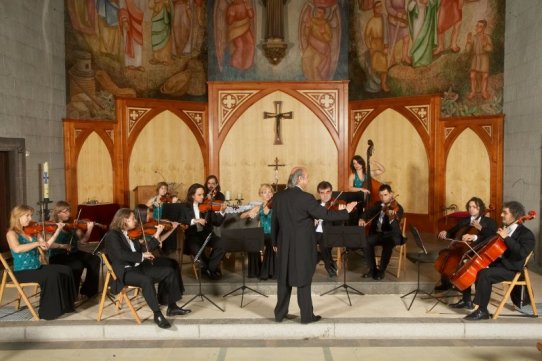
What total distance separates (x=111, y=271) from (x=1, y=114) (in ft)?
13.3

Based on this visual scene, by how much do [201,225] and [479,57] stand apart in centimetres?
643

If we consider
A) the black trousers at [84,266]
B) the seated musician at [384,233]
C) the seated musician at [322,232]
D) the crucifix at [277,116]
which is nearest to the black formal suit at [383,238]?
the seated musician at [384,233]

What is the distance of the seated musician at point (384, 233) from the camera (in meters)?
8.47

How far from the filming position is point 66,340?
22.1ft

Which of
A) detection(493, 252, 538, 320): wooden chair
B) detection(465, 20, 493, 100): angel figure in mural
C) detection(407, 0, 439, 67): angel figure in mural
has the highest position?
detection(407, 0, 439, 67): angel figure in mural

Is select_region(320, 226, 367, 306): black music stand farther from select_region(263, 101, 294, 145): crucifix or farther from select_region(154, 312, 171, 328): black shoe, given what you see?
select_region(263, 101, 294, 145): crucifix

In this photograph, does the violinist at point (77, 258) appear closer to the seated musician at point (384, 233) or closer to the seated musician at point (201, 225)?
the seated musician at point (201, 225)

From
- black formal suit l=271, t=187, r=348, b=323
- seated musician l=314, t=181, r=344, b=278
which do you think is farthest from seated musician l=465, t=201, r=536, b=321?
seated musician l=314, t=181, r=344, b=278

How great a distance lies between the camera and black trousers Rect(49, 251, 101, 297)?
7.81 metres

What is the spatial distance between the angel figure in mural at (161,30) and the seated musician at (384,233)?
21.7 feet

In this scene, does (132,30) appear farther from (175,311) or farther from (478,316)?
(478,316)

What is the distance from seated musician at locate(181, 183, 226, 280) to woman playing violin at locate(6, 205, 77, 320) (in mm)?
1960

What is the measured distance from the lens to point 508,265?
6945 millimetres

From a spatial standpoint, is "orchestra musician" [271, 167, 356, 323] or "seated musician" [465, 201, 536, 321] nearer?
"orchestra musician" [271, 167, 356, 323]
